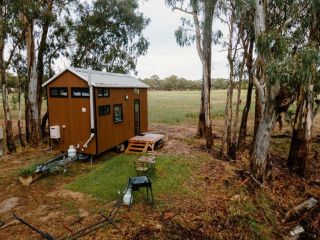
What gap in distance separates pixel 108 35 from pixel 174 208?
1554 cm

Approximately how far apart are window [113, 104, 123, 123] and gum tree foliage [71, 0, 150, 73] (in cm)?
804

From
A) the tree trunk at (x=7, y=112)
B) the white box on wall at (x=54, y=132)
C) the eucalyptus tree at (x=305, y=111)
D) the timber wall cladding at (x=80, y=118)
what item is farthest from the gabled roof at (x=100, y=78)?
the eucalyptus tree at (x=305, y=111)

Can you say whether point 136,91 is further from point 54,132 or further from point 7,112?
point 7,112

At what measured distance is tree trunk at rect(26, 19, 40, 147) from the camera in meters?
14.5

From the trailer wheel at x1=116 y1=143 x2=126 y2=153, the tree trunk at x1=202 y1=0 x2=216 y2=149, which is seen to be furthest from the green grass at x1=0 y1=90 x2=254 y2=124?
the trailer wheel at x1=116 y1=143 x2=126 y2=153

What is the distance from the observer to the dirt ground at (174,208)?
627 cm

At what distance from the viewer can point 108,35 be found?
19891 millimetres

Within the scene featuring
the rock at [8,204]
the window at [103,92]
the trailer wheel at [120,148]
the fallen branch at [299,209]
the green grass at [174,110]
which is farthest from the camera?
the green grass at [174,110]

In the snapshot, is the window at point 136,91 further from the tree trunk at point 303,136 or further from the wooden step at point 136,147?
the tree trunk at point 303,136

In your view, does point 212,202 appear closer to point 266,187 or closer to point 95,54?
point 266,187

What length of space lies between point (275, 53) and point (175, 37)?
5899 millimetres

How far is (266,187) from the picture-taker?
960 centimetres

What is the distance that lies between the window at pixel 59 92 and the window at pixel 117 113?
2.13 m

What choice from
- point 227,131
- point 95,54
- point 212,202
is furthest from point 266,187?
point 95,54
